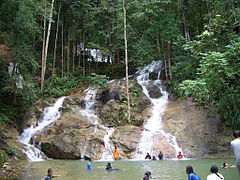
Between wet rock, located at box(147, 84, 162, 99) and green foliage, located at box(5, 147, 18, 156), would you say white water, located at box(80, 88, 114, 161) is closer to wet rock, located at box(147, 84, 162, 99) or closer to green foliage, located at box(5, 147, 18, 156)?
green foliage, located at box(5, 147, 18, 156)

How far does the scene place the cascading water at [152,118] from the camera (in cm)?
1285

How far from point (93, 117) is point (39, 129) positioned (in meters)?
4.01

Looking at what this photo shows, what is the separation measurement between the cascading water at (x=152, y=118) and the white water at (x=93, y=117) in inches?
68.9

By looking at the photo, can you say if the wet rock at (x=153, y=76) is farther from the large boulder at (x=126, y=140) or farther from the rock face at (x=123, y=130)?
the large boulder at (x=126, y=140)

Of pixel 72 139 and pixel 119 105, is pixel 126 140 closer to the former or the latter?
pixel 72 139

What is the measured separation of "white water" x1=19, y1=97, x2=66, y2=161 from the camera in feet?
42.9

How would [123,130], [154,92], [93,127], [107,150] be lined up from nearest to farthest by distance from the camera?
[107,150], [123,130], [93,127], [154,92]

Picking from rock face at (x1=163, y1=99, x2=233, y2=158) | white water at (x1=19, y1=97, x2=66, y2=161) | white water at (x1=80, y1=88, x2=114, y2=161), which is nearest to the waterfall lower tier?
white water at (x1=80, y1=88, x2=114, y2=161)

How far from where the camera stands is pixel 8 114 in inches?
648

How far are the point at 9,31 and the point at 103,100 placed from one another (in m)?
8.76

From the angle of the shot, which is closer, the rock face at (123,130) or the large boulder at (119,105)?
the rock face at (123,130)

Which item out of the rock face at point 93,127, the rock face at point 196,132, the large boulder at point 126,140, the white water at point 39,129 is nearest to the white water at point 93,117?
the rock face at point 93,127

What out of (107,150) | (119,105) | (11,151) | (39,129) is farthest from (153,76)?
(11,151)

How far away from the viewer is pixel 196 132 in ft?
45.1
